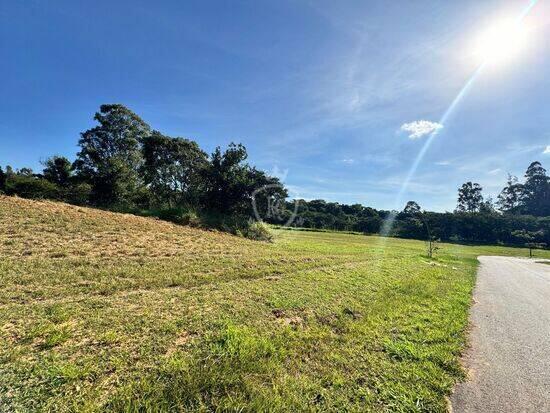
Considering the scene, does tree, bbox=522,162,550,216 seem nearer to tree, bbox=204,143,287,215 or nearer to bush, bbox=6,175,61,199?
tree, bbox=204,143,287,215

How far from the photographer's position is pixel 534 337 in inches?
245

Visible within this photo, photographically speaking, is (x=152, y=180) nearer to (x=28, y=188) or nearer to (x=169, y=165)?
(x=169, y=165)

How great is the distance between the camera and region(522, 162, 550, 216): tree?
344 feet

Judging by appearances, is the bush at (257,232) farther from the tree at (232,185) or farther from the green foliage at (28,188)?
the green foliage at (28,188)

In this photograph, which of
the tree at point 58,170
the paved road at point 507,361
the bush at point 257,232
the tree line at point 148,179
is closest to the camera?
the paved road at point 507,361

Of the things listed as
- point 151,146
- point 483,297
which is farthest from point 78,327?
point 151,146

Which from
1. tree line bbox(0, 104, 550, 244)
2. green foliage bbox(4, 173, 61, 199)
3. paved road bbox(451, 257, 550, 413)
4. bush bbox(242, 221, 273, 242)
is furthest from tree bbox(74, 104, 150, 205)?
paved road bbox(451, 257, 550, 413)

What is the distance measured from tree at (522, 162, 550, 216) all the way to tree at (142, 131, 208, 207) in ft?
423

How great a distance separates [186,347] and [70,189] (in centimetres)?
2076

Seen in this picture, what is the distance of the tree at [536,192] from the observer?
105000mm

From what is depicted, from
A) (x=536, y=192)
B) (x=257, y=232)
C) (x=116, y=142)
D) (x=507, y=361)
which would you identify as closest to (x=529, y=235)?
(x=536, y=192)

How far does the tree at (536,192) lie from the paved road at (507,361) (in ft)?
431

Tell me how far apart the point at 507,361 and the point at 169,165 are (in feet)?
107

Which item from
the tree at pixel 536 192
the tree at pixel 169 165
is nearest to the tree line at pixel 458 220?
the tree at pixel 536 192
